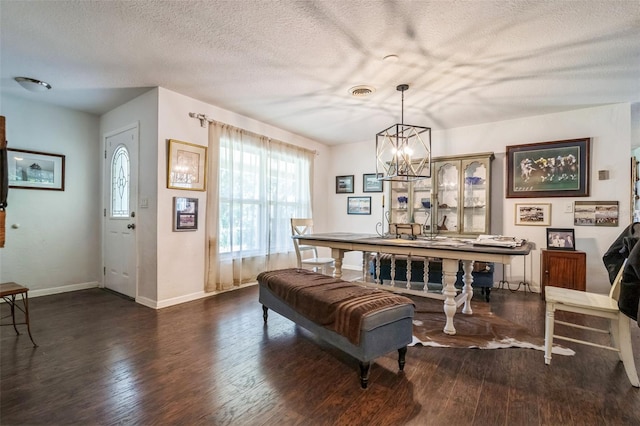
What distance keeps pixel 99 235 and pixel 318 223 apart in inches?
141

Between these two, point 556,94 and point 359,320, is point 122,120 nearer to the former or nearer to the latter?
point 359,320

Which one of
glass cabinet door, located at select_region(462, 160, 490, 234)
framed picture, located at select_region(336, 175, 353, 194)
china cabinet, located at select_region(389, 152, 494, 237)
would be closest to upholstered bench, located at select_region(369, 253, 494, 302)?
china cabinet, located at select_region(389, 152, 494, 237)

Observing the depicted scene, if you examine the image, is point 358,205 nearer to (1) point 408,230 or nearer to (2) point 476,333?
(1) point 408,230

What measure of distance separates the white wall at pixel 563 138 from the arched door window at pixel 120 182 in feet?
15.2

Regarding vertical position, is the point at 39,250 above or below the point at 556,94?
below

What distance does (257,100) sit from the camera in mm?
3727

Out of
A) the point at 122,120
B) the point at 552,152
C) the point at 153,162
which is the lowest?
the point at 153,162

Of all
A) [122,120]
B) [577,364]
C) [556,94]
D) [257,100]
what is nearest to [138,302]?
[122,120]

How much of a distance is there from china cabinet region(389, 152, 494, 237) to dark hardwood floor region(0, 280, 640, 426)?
2.01 metres

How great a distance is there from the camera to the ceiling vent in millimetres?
3274

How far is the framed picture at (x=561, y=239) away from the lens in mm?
3896

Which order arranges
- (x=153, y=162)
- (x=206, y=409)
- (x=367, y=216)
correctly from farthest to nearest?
1. (x=367, y=216)
2. (x=153, y=162)
3. (x=206, y=409)

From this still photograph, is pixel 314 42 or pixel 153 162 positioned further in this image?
pixel 153 162

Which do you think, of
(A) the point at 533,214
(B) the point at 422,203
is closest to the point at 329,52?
(B) the point at 422,203
